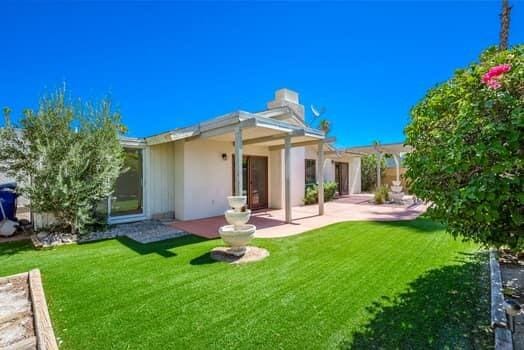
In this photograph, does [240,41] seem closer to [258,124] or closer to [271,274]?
[258,124]

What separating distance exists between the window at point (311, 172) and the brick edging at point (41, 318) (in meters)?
13.5

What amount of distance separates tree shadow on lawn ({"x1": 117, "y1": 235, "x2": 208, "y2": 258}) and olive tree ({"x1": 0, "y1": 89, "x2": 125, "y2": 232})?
65.0 inches

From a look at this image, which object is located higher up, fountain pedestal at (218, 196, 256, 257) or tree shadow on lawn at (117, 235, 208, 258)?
fountain pedestal at (218, 196, 256, 257)

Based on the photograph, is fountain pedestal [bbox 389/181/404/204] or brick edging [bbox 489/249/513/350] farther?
fountain pedestal [bbox 389/181/404/204]

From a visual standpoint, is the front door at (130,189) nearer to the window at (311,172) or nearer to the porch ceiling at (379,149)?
the window at (311,172)

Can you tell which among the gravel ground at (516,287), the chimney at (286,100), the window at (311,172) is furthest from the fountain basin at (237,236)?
the window at (311,172)

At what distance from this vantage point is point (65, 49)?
10516 mm

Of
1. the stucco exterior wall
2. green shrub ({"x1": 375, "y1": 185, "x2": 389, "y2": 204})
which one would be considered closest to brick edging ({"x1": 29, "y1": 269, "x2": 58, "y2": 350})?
green shrub ({"x1": 375, "y1": 185, "x2": 389, "y2": 204})

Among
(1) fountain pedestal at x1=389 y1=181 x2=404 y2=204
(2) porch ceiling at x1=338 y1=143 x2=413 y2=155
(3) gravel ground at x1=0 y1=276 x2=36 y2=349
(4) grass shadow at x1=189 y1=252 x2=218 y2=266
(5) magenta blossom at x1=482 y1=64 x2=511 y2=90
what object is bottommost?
(3) gravel ground at x1=0 y1=276 x2=36 y2=349

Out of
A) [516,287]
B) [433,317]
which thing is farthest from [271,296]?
[516,287]

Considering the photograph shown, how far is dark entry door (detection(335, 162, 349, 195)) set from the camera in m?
20.0

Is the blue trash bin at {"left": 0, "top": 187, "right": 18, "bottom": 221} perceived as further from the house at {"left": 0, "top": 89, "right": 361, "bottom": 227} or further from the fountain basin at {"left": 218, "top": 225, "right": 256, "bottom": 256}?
the fountain basin at {"left": 218, "top": 225, "right": 256, "bottom": 256}

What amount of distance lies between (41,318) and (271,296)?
299 cm

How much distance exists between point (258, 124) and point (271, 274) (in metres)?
4.39
